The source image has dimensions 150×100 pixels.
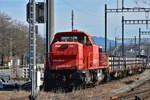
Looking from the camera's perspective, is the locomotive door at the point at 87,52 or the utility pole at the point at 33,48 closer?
the utility pole at the point at 33,48

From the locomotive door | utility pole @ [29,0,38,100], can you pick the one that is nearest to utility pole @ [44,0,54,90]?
the locomotive door

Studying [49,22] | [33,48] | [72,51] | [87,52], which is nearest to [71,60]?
[72,51]

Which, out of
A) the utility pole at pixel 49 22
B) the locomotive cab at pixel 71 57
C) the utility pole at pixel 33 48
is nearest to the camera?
the utility pole at pixel 33 48

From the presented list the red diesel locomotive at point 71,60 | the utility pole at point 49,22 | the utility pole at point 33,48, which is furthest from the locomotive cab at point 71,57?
the utility pole at point 33,48

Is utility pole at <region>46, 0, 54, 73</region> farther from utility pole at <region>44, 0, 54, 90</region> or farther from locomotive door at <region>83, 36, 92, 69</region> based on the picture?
locomotive door at <region>83, 36, 92, 69</region>

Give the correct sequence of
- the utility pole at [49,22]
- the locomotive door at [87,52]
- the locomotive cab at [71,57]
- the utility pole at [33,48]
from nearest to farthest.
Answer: the utility pole at [33,48] → the locomotive cab at [71,57] → the locomotive door at [87,52] → the utility pole at [49,22]

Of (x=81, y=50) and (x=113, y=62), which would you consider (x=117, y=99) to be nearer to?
(x=81, y=50)

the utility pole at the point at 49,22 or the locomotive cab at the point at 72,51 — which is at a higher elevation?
the utility pole at the point at 49,22

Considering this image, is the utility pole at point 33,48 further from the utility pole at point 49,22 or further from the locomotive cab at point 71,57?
the utility pole at point 49,22

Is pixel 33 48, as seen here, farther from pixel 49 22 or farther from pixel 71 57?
pixel 49 22

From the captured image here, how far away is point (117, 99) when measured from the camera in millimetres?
13266

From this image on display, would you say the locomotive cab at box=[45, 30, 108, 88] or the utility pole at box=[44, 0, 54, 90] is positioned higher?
the utility pole at box=[44, 0, 54, 90]

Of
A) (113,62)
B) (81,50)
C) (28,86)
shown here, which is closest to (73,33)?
(81,50)

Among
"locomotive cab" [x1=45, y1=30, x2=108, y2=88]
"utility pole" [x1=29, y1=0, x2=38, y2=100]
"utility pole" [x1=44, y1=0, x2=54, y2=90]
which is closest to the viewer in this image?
"utility pole" [x1=29, y1=0, x2=38, y2=100]
